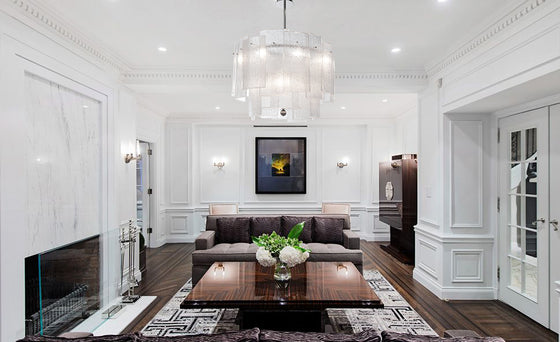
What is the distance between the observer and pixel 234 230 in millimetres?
4527

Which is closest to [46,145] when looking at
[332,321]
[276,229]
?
[276,229]

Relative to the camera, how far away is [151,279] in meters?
4.30

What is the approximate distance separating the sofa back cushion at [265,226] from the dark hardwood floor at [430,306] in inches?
45.6

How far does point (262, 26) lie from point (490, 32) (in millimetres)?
2051

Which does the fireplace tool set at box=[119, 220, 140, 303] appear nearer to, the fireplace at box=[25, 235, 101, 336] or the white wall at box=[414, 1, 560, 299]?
the fireplace at box=[25, 235, 101, 336]

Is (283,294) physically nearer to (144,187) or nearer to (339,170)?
(144,187)

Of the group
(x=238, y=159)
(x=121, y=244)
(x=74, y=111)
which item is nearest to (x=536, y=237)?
(x=121, y=244)

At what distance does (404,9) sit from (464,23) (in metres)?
0.67

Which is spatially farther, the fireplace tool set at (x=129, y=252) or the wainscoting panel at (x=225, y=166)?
the wainscoting panel at (x=225, y=166)

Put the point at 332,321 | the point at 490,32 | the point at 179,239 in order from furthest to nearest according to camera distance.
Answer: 1. the point at 179,239
2. the point at 332,321
3. the point at 490,32

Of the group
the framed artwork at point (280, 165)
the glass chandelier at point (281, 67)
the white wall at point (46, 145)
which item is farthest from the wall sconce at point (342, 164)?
the glass chandelier at point (281, 67)

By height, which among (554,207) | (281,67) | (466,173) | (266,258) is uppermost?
(281,67)

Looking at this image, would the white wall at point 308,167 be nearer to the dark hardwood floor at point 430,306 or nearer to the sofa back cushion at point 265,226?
the dark hardwood floor at point 430,306

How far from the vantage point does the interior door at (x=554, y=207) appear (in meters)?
2.79
